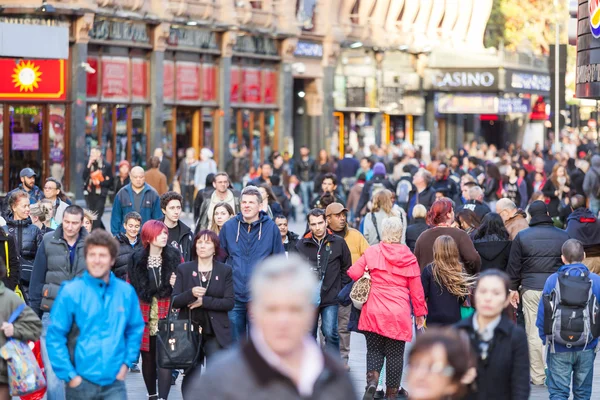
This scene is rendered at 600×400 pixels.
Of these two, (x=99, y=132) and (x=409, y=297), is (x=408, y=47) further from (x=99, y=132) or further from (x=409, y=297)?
(x=409, y=297)

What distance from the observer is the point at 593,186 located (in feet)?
80.8

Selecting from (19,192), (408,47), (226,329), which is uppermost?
(408,47)

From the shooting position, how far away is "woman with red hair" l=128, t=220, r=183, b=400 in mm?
10500

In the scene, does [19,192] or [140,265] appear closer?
[140,265]

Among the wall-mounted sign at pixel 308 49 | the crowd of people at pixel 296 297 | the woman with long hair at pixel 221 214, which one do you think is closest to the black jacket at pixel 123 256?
the crowd of people at pixel 296 297

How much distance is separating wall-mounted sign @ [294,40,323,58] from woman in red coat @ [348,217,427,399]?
1182 inches

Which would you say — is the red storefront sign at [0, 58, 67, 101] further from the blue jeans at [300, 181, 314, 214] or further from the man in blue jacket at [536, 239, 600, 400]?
the man in blue jacket at [536, 239, 600, 400]

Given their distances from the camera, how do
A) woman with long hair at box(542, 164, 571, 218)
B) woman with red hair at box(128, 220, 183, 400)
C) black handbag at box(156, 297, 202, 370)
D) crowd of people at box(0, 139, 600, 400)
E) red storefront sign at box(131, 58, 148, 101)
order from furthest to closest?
1. red storefront sign at box(131, 58, 148, 101)
2. woman with long hair at box(542, 164, 571, 218)
3. woman with red hair at box(128, 220, 183, 400)
4. black handbag at box(156, 297, 202, 370)
5. crowd of people at box(0, 139, 600, 400)

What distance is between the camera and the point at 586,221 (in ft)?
45.6

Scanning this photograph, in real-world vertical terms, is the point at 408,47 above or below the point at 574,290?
above

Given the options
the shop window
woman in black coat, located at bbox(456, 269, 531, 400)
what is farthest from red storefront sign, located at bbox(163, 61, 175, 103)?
woman in black coat, located at bbox(456, 269, 531, 400)

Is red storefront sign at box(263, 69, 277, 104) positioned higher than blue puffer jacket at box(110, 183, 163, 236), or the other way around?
red storefront sign at box(263, 69, 277, 104)

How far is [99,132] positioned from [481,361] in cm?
2563

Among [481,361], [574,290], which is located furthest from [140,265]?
[481,361]
